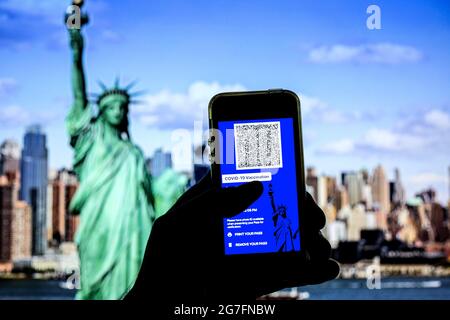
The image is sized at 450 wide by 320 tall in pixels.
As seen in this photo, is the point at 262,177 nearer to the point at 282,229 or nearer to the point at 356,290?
the point at 282,229

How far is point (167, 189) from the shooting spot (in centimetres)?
439

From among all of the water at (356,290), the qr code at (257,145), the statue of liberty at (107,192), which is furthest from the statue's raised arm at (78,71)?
the water at (356,290)

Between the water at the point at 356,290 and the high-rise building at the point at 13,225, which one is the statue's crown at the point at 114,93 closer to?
the high-rise building at the point at 13,225

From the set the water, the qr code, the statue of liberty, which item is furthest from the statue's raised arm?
the water

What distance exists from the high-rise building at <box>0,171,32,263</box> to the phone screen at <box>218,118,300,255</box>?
278 inches

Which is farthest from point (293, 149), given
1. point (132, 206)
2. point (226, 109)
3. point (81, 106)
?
point (132, 206)

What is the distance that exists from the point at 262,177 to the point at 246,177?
0.01 meters

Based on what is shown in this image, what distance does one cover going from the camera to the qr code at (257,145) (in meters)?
0.67

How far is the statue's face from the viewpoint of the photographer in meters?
4.04

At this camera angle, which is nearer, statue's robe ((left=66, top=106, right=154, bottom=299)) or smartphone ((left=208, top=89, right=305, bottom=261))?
smartphone ((left=208, top=89, right=305, bottom=261))

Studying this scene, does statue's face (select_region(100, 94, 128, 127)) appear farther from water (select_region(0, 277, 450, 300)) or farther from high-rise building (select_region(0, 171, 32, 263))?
water (select_region(0, 277, 450, 300))

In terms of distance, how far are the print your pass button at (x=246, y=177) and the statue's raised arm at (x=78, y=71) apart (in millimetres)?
Result: 3391

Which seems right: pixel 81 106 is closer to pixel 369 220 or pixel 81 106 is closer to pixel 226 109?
pixel 226 109

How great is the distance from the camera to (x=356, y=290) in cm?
1444
